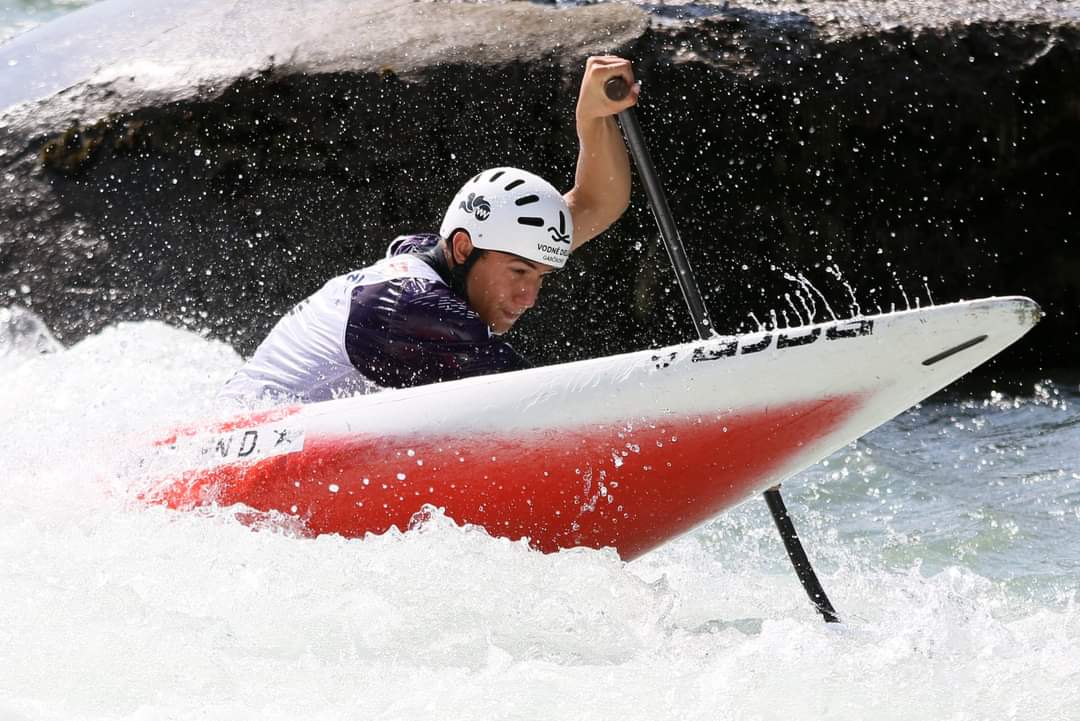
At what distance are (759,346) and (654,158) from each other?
3.56 metres

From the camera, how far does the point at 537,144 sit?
723cm

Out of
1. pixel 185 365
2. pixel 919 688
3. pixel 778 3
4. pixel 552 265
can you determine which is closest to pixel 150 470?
pixel 552 265

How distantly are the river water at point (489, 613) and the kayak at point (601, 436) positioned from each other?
4.2 inches

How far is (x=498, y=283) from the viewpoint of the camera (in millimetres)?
4320

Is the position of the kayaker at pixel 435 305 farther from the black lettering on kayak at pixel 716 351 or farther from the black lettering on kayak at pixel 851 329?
the black lettering on kayak at pixel 851 329

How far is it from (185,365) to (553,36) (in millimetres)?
2687

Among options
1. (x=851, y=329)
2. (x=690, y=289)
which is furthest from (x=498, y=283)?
(x=851, y=329)

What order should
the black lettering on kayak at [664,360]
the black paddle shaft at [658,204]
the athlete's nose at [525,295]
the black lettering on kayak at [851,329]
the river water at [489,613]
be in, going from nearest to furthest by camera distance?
1. the river water at [489,613]
2. the black lettering on kayak at [851,329]
3. the black lettering on kayak at [664,360]
4. the athlete's nose at [525,295]
5. the black paddle shaft at [658,204]

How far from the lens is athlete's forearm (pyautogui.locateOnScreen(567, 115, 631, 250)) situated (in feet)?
16.6

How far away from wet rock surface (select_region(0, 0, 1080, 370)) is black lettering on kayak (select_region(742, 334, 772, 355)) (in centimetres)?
343

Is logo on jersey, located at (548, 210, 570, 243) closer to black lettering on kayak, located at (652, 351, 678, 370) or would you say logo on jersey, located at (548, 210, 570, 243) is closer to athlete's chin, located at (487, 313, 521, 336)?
athlete's chin, located at (487, 313, 521, 336)

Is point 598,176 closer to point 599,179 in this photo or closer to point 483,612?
point 599,179

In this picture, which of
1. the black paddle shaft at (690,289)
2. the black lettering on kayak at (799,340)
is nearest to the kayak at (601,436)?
the black lettering on kayak at (799,340)

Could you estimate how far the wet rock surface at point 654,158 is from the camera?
7.18 metres
